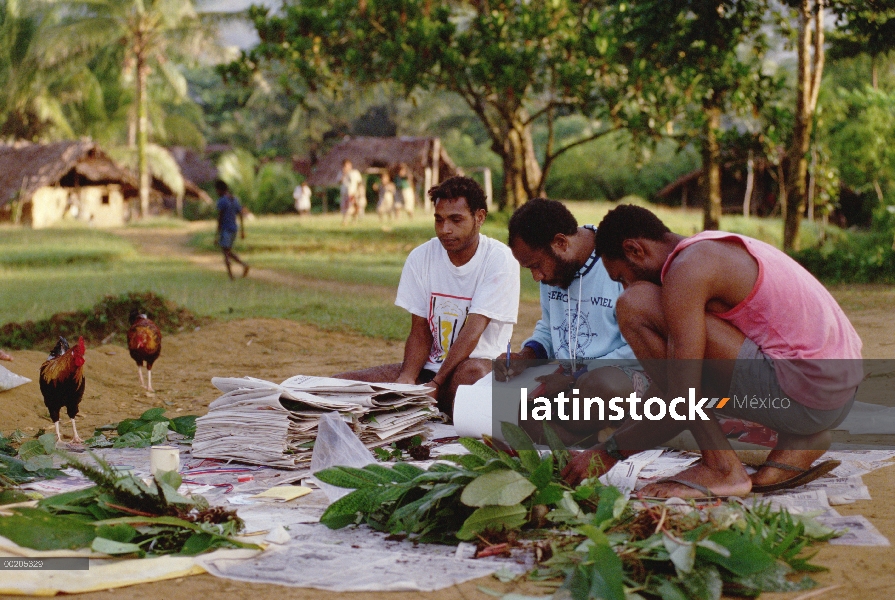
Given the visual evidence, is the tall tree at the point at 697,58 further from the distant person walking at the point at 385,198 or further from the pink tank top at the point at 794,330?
the distant person walking at the point at 385,198

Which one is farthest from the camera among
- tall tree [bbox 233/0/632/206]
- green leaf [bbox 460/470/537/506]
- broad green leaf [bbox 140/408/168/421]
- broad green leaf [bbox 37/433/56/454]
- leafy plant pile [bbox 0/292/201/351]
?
tall tree [bbox 233/0/632/206]

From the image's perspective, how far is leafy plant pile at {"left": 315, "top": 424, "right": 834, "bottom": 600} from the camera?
244 centimetres

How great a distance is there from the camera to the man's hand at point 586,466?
3.15 meters

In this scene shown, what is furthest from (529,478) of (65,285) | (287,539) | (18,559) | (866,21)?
(65,285)

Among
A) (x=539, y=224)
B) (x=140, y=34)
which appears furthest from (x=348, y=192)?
(x=539, y=224)

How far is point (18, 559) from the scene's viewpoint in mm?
2615

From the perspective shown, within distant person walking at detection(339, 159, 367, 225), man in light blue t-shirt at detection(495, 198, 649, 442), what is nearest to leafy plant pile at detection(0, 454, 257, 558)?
man in light blue t-shirt at detection(495, 198, 649, 442)

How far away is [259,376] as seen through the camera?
6969 millimetres

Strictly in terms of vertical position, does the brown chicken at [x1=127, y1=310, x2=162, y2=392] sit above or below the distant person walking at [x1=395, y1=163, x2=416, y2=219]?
below

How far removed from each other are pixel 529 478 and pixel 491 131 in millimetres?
14865

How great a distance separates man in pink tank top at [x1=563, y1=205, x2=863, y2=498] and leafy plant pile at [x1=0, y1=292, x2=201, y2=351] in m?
6.71

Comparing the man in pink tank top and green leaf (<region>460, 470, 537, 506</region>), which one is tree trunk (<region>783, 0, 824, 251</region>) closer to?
the man in pink tank top

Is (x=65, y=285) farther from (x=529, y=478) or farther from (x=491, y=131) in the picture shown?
(x=529, y=478)

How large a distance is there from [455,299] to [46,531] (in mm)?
2396
